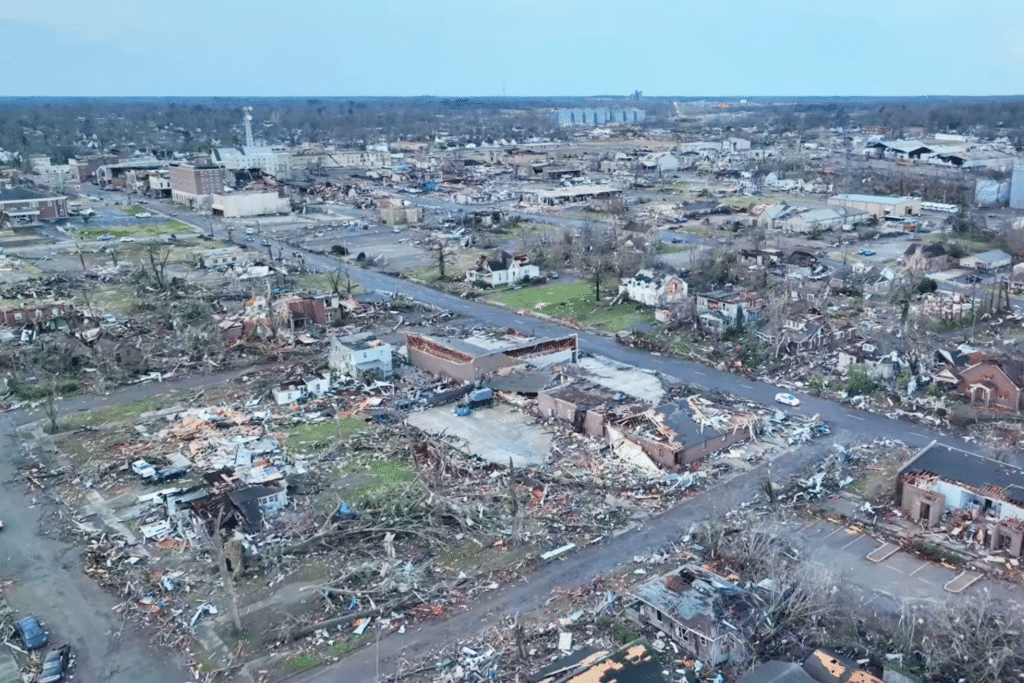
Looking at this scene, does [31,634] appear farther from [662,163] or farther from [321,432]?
[662,163]

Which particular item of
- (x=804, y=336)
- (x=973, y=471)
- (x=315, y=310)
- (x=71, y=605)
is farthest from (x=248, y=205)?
(x=973, y=471)

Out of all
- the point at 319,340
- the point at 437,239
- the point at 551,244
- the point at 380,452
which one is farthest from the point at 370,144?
the point at 380,452

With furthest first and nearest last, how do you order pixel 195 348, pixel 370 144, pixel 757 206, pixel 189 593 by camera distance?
pixel 370 144, pixel 757 206, pixel 195 348, pixel 189 593

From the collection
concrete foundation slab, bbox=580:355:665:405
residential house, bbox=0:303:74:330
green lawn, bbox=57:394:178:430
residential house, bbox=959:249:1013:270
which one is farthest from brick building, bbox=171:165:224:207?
residential house, bbox=959:249:1013:270

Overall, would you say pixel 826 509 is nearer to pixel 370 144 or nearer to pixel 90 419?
pixel 90 419

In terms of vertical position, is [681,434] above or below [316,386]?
above

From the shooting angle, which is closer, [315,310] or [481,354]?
[481,354]
